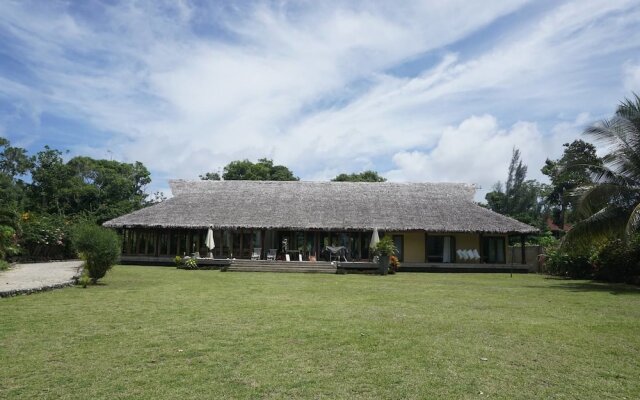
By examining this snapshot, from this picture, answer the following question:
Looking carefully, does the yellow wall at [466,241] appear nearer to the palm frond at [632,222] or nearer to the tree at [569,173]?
the tree at [569,173]

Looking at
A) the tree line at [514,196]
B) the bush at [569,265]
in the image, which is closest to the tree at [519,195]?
the tree line at [514,196]

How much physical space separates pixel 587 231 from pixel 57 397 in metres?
15.1

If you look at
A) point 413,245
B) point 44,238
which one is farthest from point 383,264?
point 44,238

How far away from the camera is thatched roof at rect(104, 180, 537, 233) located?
23969 millimetres

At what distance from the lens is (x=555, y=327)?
25.4 feet

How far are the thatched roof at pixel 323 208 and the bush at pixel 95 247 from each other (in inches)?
427

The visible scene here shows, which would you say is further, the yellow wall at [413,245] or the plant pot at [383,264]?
the yellow wall at [413,245]

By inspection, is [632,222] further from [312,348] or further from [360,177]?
[360,177]

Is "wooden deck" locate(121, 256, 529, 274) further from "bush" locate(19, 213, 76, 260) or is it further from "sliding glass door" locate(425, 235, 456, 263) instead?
"bush" locate(19, 213, 76, 260)

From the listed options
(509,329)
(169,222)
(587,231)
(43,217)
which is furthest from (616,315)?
(43,217)

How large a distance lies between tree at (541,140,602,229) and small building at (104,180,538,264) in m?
4.40

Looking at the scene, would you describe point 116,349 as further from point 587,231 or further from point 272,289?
point 587,231

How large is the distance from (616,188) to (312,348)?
42.5 ft

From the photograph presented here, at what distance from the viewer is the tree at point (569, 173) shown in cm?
1596
